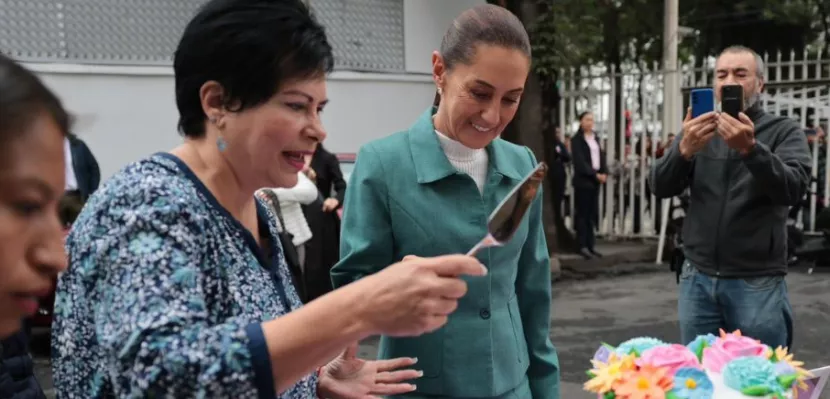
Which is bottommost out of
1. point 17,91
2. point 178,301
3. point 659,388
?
point 659,388

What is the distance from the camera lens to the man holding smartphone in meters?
3.39

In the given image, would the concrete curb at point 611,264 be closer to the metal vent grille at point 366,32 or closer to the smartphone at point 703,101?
the metal vent grille at point 366,32

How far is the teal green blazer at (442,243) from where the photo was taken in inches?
84.9

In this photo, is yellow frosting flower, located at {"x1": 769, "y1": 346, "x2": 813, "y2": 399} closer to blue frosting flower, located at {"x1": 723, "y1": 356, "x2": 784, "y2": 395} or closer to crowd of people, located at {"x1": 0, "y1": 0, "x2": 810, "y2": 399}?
blue frosting flower, located at {"x1": 723, "y1": 356, "x2": 784, "y2": 395}

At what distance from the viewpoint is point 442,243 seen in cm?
215

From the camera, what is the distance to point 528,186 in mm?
1463

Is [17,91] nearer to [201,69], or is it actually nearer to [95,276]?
[95,276]

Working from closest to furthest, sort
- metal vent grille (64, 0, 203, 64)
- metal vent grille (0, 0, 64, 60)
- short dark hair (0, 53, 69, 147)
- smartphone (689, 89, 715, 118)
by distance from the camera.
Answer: short dark hair (0, 53, 69, 147) → smartphone (689, 89, 715, 118) → metal vent grille (0, 0, 64, 60) → metal vent grille (64, 0, 203, 64)

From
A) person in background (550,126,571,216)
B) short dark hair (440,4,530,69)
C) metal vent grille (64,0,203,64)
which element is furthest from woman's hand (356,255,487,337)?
person in background (550,126,571,216)

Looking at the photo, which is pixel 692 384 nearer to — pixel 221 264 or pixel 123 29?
pixel 221 264

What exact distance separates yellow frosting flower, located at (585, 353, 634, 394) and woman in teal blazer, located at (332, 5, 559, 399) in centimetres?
19

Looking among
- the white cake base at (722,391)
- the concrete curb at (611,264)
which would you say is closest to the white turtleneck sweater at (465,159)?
the white cake base at (722,391)

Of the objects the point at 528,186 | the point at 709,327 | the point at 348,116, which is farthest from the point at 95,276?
the point at 348,116

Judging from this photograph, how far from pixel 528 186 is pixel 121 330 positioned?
71cm
